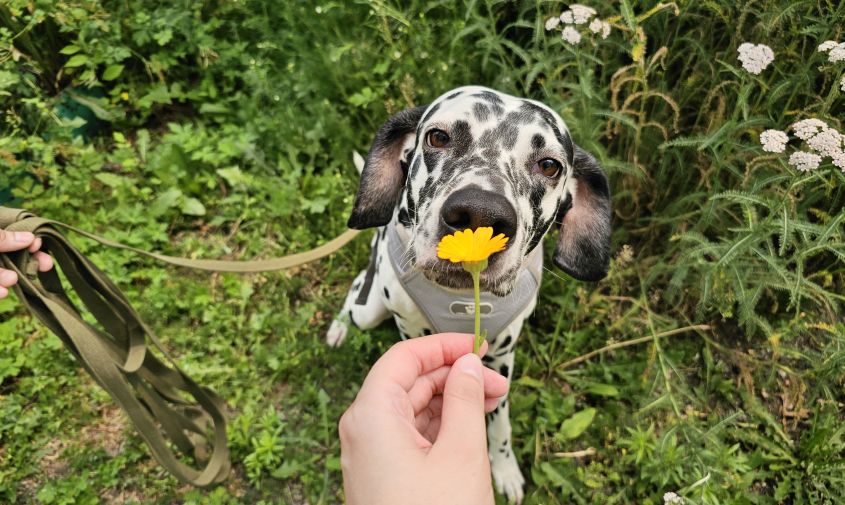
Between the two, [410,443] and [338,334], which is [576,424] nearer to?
[338,334]

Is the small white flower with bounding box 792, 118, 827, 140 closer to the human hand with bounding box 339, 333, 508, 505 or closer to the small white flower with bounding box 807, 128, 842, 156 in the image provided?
the small white flower with bounding box 807, 128, 842, 156

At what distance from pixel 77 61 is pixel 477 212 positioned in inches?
159

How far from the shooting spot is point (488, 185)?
6.01 ft

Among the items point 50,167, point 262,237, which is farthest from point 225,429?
point 50,167

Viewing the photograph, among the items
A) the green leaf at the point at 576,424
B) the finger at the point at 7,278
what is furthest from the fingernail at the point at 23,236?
the green leaf at the point at 576,424

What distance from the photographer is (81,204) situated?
3.96 meters

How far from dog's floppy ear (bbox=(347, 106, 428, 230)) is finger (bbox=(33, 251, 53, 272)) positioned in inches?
47.9

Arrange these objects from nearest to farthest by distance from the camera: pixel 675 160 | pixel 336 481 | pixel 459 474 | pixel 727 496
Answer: pixel 459 474 → pixel 727 496 → pixel 336 481 → pixel 675 160

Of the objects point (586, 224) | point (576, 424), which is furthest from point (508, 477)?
point (586, 224)

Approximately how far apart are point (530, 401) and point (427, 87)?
7.47ft

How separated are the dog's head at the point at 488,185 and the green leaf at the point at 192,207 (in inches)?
76.7

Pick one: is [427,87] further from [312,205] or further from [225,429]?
[225,429]

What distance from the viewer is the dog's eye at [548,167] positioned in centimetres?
218

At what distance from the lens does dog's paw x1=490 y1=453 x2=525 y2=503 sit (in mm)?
2939
